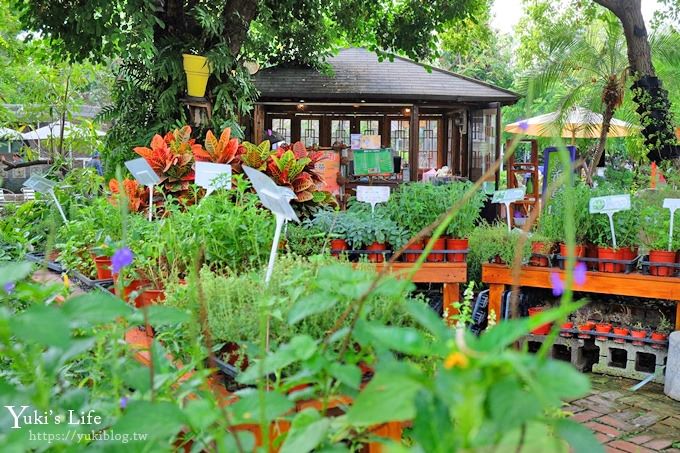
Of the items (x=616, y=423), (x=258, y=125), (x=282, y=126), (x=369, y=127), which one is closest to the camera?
(x=616, y=423)

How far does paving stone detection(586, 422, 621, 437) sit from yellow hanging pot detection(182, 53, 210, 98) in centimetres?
482

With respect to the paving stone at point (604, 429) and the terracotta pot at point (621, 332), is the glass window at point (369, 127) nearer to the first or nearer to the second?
the terracotta pot at point (621, 332)

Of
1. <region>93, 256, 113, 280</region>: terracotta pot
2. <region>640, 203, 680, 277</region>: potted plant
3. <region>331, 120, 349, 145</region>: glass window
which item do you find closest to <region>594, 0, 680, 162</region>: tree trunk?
<region>640, 203, 680, 277</region>: potted plant

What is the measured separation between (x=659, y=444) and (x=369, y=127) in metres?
10.0

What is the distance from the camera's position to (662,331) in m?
4.28

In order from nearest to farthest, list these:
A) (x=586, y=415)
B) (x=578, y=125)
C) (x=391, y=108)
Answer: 1. (x=586, y=415)
2. (x=391, y=108)
3. (x=578, y=125)

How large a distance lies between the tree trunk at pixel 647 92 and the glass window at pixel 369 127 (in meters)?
6.21

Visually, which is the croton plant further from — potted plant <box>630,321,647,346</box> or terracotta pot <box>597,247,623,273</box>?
potted plant <box>630,321,647,346</box>

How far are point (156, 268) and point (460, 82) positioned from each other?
9.50m

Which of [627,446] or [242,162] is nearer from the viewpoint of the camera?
[627,446]

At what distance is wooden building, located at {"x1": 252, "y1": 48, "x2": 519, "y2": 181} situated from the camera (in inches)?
416

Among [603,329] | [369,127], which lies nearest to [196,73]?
[603,329]

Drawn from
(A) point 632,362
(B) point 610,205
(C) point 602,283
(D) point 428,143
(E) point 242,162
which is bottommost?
(A) point 632,362

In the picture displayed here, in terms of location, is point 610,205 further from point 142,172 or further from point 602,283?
point 142,172
